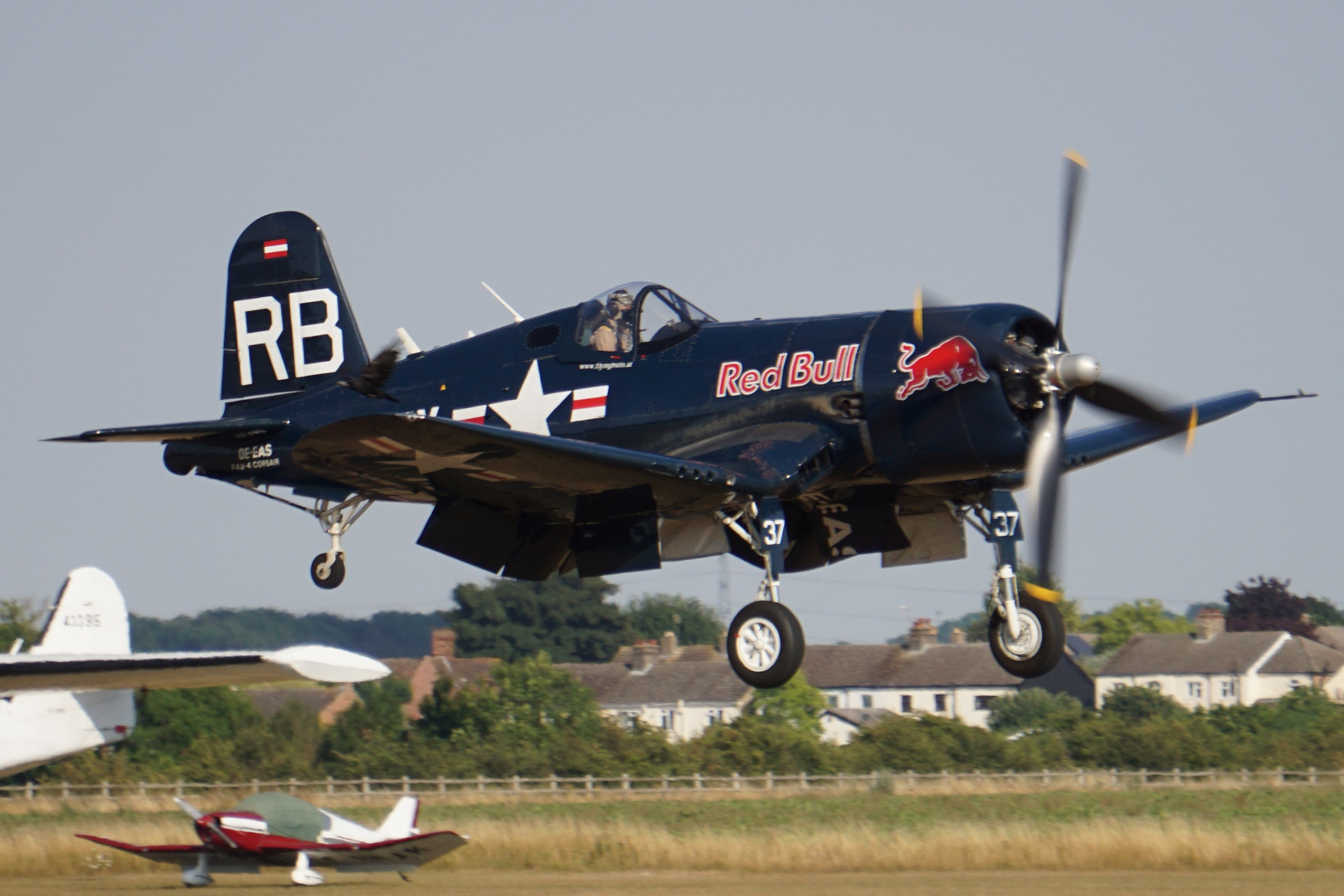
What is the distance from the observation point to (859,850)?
28469mm

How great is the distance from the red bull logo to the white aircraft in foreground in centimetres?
619

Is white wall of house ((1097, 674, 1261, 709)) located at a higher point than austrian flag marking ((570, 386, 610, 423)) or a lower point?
higher

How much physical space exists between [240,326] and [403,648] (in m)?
70.9

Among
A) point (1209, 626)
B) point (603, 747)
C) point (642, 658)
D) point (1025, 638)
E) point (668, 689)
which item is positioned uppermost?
point (1209, 626)

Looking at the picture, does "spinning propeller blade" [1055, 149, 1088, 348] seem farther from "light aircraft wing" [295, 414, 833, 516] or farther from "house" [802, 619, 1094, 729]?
"house" [802, 619, 1094, 729]

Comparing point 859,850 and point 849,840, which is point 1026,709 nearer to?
point 849,840

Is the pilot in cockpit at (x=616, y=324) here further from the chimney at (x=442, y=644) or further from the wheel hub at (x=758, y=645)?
the chimney at (x=442, y=644)

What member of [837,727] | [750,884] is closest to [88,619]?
[750,884]

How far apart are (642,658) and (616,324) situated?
6017 centimetres

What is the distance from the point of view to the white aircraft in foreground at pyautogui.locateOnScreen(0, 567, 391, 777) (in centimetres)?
1625

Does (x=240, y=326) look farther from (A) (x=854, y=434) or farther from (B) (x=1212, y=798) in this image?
(B) (x=1212, y=798)

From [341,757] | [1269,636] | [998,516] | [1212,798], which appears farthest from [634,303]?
[1269,636]

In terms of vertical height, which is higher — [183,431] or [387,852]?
[183,431]

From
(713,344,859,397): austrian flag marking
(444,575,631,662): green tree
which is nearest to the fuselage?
(713,344,859,397): austrian flag marking
